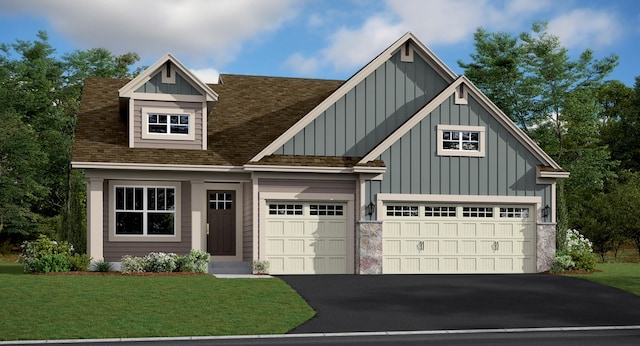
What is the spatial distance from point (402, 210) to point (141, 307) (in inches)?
437

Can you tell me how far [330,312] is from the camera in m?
16.6

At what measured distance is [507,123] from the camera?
25.9m

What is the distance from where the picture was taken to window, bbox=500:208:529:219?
1027 inches

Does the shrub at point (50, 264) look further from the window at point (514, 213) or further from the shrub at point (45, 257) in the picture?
the window at point (514, 213)

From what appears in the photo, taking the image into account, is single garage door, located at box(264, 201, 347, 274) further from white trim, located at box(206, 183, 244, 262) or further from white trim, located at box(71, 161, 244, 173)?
white trim, located at box(206, 183, 244, 262)

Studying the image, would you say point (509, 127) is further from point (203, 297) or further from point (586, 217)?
point (586, 217)

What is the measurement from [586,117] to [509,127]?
20172mm

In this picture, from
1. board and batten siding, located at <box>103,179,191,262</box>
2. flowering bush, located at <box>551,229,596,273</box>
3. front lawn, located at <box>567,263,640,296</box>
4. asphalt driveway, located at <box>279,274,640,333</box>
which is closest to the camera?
asphalt driveway, located at <box>279,274,640,333</box>

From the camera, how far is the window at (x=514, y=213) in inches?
1027

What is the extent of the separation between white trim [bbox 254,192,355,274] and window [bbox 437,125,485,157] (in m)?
→ 3.46

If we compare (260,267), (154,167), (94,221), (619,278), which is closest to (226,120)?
(154,167)

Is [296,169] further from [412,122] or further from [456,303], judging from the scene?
[456,303]

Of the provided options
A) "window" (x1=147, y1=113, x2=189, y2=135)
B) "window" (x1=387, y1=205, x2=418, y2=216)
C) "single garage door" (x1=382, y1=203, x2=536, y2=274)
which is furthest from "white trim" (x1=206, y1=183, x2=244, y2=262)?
"window" (x1=387, y1=205, x2=418, y2=216)

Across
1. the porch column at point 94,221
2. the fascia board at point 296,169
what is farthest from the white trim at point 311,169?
the porch column at point 94,221
